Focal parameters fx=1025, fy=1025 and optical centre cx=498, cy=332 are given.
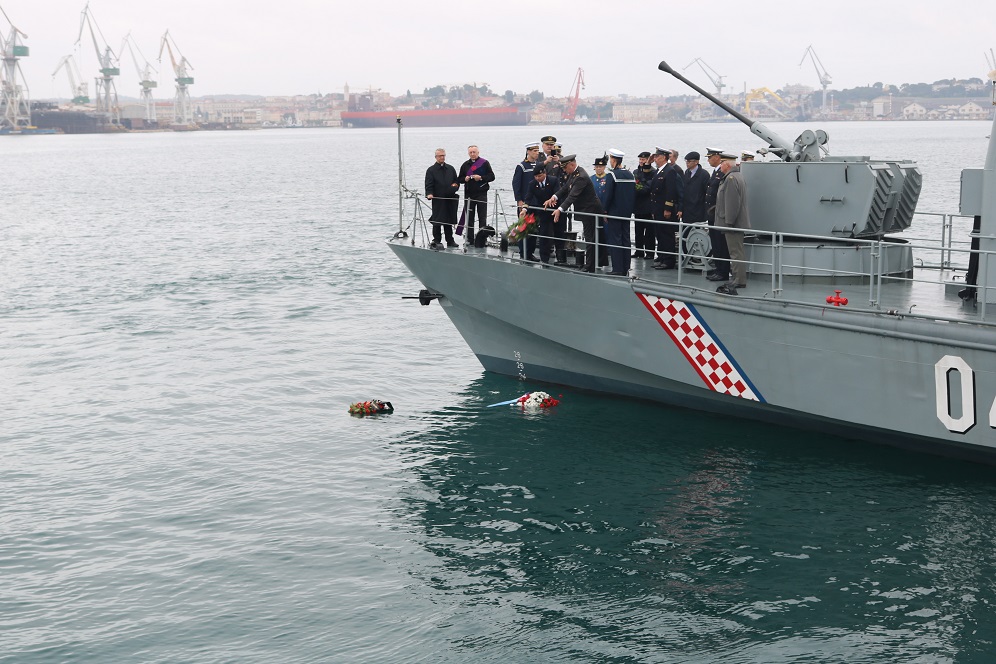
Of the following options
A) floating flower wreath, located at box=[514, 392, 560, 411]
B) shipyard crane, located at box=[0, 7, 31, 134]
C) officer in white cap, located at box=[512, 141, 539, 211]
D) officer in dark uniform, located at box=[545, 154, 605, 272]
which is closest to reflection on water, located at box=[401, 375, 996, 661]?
floating flower wreath, located at box=[514, 392, 560, 411]

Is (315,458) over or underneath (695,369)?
underneath

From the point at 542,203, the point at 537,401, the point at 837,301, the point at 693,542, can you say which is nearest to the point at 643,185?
the point at 542,203

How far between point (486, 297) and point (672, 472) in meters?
3.59

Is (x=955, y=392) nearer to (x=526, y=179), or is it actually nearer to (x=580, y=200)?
(x=580, y=200)

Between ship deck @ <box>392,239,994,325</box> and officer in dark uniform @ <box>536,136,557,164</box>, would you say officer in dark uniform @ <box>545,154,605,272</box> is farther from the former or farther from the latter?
officer in dark uniform @ <box>536,136,557,164</box>

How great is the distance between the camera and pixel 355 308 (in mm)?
20141

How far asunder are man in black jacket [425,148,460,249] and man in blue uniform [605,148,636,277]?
2.37 meters

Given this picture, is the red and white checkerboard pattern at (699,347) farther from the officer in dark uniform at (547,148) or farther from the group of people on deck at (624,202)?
the officer in dark uniform at (547,148)

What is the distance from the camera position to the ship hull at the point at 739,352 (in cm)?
908

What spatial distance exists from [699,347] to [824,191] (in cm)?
219

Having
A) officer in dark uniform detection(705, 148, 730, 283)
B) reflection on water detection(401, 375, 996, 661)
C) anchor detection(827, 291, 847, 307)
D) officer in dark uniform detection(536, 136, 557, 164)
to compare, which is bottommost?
reflection on water detection(401, 375, 996, 661)

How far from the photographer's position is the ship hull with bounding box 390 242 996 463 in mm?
9078

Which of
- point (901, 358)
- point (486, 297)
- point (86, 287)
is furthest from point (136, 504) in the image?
point (86, 287)

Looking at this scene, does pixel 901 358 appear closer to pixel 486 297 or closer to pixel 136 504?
pixel 486 297
